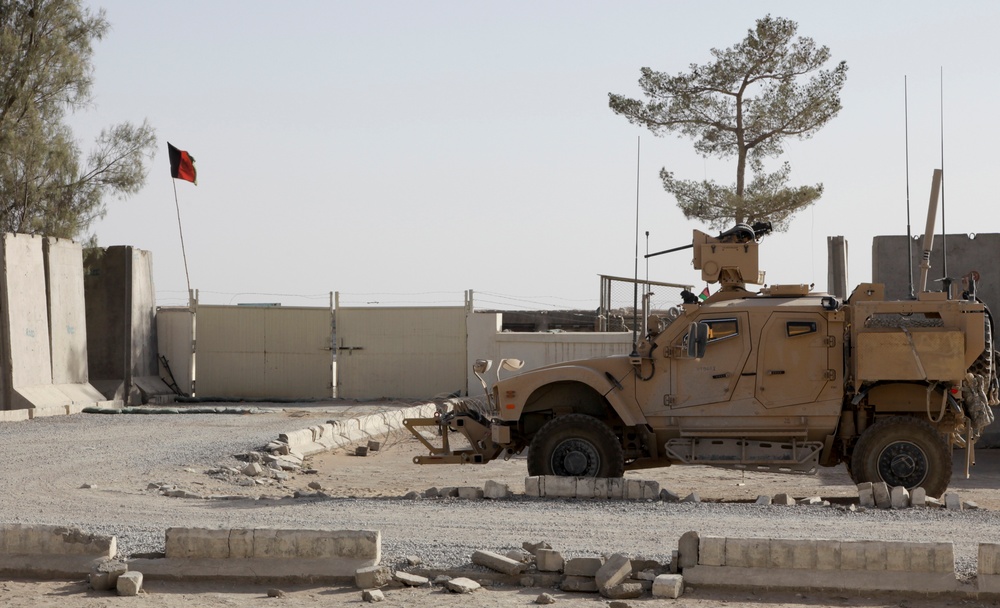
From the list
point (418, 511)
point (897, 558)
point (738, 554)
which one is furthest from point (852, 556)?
point (418, 511)

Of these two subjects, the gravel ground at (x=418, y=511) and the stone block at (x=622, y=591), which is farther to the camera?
the gravel ground at (x=418, y=511)

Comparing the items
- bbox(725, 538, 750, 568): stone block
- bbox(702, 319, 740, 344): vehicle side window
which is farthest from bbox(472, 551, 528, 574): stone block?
bbox(702, 319, 740, 344): vehicle side window

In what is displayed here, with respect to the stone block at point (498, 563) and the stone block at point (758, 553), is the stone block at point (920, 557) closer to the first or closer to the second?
the stone block at point (758, 553)

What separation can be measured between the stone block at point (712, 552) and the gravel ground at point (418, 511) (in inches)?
26.0

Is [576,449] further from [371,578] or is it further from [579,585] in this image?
[371,578]

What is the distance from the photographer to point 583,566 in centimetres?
781

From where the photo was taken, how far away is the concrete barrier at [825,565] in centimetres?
751

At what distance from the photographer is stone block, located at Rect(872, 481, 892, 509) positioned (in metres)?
11.0

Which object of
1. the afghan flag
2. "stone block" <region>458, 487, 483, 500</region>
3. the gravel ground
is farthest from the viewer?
the afghan flag

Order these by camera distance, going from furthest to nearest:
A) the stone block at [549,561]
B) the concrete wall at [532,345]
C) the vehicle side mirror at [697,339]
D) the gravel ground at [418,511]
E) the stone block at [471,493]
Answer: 1. the concrete wall at [532,345]
2. the stone block at [471,493]
3. the vehicle side mirror at [697,339]
4. the gravel ground at [418,511]
5. the stone block at [549,561]

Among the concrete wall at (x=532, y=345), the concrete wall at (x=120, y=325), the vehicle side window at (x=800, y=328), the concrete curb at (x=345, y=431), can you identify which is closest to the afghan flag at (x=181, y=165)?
the concrete wall at (x=120, y=325)

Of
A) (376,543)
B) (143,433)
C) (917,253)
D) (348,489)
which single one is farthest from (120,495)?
(917,253)

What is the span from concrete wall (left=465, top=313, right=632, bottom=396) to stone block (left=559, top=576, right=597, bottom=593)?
53.7 ft

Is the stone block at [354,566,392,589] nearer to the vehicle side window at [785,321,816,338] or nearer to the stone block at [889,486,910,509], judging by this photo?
the stone block at [889,486,910,509]
